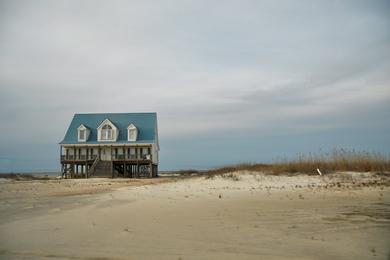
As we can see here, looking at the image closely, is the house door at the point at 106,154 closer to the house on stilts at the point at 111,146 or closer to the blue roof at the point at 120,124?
the house on stilts at the point at 111,146

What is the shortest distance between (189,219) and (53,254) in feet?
9.85

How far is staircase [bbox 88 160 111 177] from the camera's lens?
38838 mm

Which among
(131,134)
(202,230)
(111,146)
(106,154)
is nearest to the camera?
(202,230)

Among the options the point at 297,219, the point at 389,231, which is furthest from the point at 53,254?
the point at 389,231

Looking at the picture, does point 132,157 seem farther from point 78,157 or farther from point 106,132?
point 78,157

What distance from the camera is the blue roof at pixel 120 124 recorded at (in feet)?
140

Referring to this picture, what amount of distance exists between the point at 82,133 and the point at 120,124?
4.13 metres

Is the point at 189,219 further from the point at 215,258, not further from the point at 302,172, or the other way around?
the point at 302,172

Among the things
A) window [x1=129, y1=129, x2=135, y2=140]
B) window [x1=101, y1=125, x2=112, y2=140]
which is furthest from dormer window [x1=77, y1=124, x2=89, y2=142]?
window [x1=129, y1=129, x2=135, y2=140]

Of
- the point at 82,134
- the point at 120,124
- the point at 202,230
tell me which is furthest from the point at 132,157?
the point at 202,230

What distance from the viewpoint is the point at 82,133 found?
4281cm

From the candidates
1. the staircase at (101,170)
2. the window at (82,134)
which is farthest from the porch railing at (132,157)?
the window at (82,134)

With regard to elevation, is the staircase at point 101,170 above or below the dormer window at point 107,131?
below

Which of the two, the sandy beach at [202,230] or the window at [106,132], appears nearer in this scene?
the sandy beach at [202,230]
